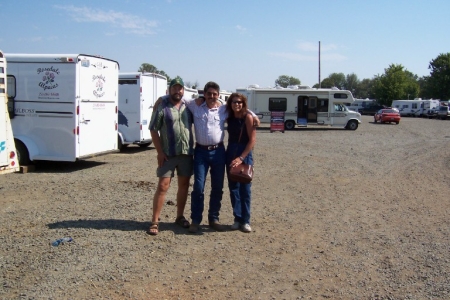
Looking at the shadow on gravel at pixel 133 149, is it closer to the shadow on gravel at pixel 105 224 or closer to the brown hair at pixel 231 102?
the shadow on gravel at pixel 105 224

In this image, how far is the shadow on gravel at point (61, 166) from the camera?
451 inches

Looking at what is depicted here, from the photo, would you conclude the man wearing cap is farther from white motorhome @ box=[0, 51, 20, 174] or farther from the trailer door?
the trailer door

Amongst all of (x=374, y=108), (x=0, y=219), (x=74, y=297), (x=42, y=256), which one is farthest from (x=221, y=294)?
(x=374, y=108)

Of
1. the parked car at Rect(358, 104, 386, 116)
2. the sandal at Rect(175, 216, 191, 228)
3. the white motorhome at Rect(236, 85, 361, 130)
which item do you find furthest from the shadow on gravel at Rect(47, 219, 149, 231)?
the parked car at Rect(358, 104, 386, 116)

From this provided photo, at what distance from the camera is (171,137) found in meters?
5.74

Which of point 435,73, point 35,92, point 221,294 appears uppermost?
point 435,73

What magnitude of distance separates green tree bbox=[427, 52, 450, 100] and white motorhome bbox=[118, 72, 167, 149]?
69787mm

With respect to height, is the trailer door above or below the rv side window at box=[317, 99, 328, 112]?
below

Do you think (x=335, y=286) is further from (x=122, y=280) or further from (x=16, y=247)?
(x=16, y=247)

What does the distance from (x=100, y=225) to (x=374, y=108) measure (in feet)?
203

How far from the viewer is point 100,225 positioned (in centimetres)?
623

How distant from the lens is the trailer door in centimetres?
1091

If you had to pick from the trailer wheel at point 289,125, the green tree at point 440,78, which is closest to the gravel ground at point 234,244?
the trailer wheel at point 289,125

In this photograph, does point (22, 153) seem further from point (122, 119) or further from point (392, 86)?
point (392, 86)
